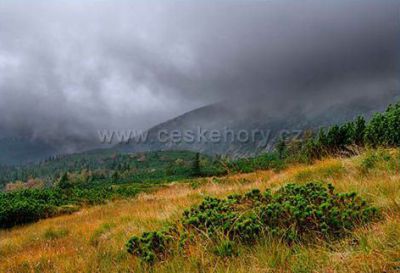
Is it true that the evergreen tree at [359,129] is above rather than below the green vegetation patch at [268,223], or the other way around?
above

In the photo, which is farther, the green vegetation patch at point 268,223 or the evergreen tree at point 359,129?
the evergreen tree at point 359,129

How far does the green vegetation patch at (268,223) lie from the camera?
3.19 metres

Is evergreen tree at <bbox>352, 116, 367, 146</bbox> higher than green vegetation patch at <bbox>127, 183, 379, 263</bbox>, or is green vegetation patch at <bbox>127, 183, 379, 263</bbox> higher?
evergreen tree at <bbox>352, 116, 367, 146</bbox>

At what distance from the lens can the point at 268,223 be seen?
351 centimetres

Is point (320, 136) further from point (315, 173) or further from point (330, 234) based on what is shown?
point (330, 234)

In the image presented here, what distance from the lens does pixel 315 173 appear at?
24.6 ft

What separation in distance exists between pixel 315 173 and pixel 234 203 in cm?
415

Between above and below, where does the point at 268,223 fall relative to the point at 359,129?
below

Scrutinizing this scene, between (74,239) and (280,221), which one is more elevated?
(280,221)

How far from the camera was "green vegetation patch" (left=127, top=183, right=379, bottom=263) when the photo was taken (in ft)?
10.5

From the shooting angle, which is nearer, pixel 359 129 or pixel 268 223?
pixel 268 223

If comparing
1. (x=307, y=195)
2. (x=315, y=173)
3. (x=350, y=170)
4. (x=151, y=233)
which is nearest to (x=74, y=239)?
(x=151, y=233)

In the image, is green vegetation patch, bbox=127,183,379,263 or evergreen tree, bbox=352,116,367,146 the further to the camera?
evergreen tree, bbox=352,116,367,146

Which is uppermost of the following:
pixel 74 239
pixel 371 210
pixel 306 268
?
pixel 371 210
